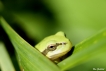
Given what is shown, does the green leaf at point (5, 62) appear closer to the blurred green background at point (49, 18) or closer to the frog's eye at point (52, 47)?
the blurred green background at point (49, 18)

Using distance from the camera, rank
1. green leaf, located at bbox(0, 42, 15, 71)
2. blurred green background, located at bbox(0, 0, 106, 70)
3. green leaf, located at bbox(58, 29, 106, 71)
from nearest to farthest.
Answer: green leaf, located at bbox(58, 29, 106, 71) < green leaf, located at bbox(0, 42, 15, 71) < blurred green background, located at bbox(0, 0, 106, 70)

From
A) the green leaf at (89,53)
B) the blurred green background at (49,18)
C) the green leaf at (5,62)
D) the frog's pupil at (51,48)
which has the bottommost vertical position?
the green leaf at (89,53)

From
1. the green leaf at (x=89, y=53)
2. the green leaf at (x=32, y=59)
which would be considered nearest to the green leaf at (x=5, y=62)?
the green leaf at (x=32, y=59)

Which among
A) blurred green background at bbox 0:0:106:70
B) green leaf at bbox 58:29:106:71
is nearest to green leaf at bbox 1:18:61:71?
green leaf at bbox 58:29:106:71

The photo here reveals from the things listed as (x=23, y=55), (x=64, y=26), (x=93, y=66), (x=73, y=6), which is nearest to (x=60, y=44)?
(x=64, y=26)

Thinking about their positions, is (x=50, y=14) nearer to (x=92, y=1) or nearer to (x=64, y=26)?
(x=64, y=26)

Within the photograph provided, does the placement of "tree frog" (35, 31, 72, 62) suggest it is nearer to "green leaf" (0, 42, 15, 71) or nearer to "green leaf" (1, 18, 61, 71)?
"green leaf" (0, 42, 15, 71)

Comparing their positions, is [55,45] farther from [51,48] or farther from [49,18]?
[49,18]

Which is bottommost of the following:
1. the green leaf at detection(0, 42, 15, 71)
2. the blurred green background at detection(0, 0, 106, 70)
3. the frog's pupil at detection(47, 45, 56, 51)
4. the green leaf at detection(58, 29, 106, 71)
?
the green leaf at detection(58, 29, 106, 71)
